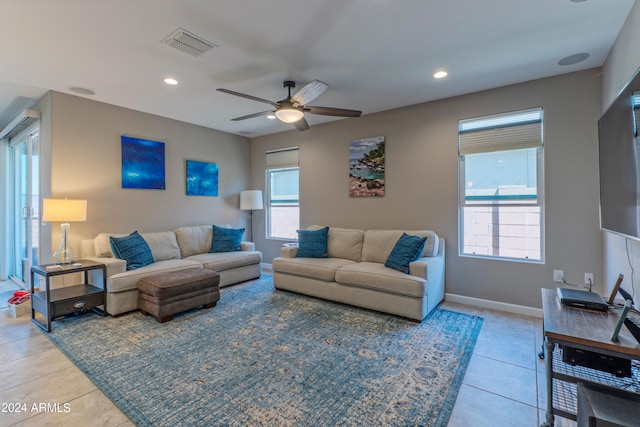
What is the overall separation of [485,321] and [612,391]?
6.43ft

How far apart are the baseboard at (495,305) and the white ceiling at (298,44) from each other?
8.60 feet

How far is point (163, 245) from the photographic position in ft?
14.0

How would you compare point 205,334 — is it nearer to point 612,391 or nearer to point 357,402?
point 357,402

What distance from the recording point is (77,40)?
2.49 m

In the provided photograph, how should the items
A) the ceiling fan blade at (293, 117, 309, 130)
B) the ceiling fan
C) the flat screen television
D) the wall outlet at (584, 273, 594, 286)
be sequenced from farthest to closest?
the ceiling fan blade at (293, 117, 309, 130), the wall outlet at (584, 273, 594, 286), the ceiling fan, the flat screen television

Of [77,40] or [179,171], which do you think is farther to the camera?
[179,171]

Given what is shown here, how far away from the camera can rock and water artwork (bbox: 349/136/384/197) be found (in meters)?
4.43

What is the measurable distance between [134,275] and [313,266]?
2.14m

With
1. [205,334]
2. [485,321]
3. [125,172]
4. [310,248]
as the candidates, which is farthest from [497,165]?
[125,172]

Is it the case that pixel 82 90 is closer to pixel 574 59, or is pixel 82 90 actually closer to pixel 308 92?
pixel 308 92

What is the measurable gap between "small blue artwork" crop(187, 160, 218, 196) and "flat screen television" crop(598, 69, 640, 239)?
521 cm

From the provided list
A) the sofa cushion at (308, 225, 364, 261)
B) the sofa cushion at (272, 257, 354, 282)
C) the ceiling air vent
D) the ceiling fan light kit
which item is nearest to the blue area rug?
the sofa cushion at (272, 257, 354, 282)

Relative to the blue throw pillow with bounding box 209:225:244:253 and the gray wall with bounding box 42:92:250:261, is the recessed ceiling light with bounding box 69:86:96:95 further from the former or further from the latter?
the blue throw pillow with bounding box 209:225:244:253

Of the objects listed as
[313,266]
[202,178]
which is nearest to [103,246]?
[202,178]
